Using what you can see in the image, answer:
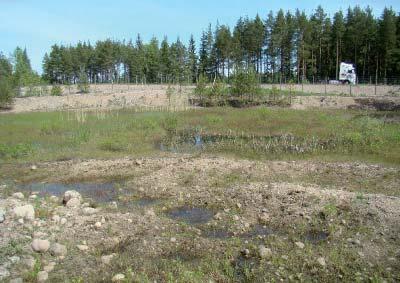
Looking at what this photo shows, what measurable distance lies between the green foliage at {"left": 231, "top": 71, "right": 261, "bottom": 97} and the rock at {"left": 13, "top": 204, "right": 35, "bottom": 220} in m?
43.0

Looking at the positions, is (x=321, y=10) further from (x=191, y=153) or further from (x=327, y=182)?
(x=327, y=182)

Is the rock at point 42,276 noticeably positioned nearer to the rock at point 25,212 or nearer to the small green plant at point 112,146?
the rock at point 25,212

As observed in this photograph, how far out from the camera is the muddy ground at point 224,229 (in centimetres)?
928

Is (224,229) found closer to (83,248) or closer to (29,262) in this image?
(83,248)

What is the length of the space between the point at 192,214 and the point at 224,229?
180 cm

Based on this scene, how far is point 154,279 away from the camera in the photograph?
8961 mm

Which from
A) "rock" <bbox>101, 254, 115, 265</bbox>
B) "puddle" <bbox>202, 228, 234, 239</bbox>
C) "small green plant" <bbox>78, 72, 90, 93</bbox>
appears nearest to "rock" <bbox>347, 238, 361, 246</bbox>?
"puddle" <bbox>202, 228, 234, 239</bbox>

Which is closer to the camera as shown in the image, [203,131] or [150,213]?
[150,213]

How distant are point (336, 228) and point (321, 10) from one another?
75.8 m

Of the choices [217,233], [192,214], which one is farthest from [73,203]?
[217,233]

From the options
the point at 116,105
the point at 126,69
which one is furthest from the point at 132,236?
the point at 126,69

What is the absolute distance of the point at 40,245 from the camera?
10.0m

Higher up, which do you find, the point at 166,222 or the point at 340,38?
the point at 340,38

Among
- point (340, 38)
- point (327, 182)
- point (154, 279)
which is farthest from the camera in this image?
point (340, 38)
